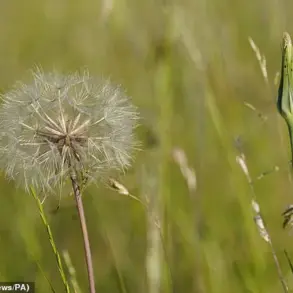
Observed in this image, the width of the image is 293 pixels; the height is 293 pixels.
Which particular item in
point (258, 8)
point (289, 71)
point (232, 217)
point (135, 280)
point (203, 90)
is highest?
point (258, 8)

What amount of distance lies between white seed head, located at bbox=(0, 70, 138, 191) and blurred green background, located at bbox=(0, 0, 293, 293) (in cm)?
14

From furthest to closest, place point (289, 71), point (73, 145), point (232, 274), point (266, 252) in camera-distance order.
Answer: point (266, 252)
point (232, 274)
point (73, 145)
point (289, 71)

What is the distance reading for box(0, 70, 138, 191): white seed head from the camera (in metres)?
1.30

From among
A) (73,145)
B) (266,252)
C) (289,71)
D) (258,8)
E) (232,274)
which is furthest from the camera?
(258,8)

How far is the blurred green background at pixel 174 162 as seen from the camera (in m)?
1.86

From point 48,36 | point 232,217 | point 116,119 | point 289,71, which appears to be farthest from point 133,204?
point 48,36

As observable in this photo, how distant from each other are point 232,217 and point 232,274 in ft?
1.34

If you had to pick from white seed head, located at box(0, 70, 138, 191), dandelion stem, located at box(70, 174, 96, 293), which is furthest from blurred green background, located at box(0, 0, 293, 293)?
dandelion stem, located at box(70, 174, 96, 293)

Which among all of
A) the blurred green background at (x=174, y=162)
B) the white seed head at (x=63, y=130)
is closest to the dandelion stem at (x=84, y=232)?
the white seed head at (x=63, y=130)

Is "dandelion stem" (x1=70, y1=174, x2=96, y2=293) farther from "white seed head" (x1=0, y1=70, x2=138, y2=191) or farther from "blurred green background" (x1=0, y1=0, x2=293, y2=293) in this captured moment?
"blurred green background" (x1=0, y1=0, x2=293, y2=293)

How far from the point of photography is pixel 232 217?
2398 millimetres

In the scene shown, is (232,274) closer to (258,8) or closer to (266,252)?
(266,252)

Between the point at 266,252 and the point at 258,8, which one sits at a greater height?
the point at 258,8

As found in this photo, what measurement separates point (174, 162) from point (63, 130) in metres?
1.48
